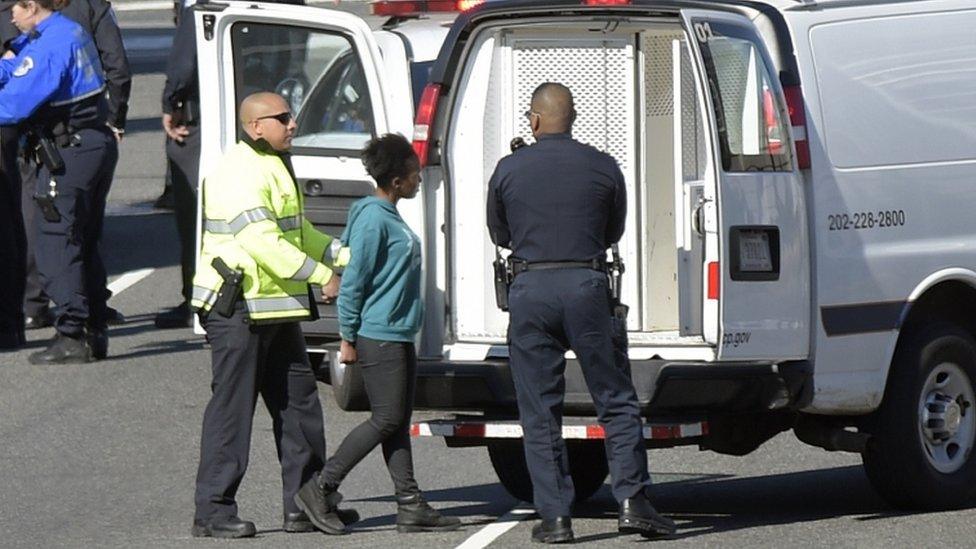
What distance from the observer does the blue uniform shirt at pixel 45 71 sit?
1335 centimetres

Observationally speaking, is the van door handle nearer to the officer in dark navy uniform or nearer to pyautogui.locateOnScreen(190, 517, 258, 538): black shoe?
the officer in dark navy uniform

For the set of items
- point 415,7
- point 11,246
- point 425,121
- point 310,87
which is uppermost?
point 415,7

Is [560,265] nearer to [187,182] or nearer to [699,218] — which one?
[699,218]

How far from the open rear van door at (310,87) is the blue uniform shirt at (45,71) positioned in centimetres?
184

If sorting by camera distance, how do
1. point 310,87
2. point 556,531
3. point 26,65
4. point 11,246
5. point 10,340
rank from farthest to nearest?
point 11,246
point 10,340
point 26,65
point 310,87
point 556,531

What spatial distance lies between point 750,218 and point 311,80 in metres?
4.14

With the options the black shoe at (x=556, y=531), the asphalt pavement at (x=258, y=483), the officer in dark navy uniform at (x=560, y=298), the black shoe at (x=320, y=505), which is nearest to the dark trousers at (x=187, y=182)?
the asphalt pavement at (x=258, y=483)

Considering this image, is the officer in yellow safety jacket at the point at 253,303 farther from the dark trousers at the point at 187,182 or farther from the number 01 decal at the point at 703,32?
the dark trousers at the point at 187,182

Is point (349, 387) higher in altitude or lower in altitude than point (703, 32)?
lower

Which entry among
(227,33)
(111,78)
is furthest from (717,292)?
(111,78)

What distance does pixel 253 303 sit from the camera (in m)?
8.87

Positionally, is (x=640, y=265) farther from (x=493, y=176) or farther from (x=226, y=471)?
(x=226, y=471)

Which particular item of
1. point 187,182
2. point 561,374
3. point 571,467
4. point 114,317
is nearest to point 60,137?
point 187,182

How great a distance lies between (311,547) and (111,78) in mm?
6092
